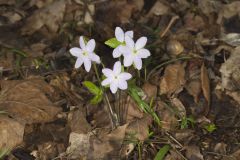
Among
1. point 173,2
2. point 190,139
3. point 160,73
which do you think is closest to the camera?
point 190,139

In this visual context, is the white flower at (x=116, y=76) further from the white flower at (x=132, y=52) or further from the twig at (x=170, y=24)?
the twig at (x=170, y=24)

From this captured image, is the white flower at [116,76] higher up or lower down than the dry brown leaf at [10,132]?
higher up

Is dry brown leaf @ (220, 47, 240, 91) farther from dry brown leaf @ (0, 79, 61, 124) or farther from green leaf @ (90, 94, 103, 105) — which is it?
dry brown leaf @ (0, 79, 61, 124)

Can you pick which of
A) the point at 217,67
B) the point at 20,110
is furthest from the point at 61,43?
the point at 217,67

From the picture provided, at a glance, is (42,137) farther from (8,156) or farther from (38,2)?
(38,2)

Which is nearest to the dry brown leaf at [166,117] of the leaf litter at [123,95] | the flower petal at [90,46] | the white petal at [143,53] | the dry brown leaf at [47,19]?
the leaf litter at [123,95]
